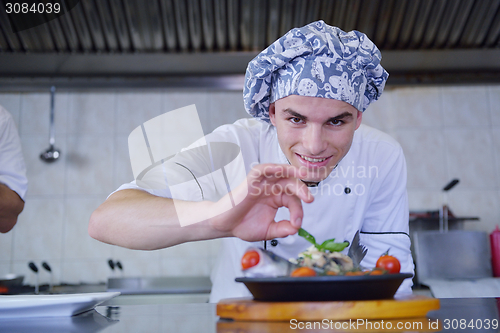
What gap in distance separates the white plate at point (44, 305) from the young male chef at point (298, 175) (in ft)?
0.57

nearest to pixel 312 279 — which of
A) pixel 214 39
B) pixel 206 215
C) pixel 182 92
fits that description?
pixel 206 215

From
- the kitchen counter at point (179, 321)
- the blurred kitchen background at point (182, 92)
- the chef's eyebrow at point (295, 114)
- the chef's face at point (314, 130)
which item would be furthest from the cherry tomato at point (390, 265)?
the blurred kitchen background at point (182, 92)

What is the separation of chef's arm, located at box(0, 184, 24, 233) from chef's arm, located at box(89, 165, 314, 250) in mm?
843

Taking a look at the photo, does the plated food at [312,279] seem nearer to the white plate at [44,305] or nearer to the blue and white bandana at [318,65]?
the white plate at [44,305]

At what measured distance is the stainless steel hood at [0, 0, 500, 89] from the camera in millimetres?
2330

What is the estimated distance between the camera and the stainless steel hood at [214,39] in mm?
2330

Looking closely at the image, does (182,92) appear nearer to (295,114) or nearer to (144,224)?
(295,114)

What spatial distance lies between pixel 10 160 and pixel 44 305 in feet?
3.69

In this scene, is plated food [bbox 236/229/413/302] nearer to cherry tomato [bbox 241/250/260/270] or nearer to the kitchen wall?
cherry tomato [bbox 241/250/260/270]

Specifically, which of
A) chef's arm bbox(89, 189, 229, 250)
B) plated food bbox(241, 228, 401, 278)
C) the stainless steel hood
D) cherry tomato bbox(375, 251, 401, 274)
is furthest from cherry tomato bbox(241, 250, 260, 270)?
the stainless steel hood

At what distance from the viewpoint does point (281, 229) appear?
32.0 inches

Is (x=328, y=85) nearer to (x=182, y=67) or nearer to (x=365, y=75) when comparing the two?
(x=365, y=75)

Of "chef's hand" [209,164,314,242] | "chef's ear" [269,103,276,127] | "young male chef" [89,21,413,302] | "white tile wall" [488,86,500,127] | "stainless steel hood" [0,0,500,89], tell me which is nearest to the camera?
"chef's hand" [209,164,314,242]

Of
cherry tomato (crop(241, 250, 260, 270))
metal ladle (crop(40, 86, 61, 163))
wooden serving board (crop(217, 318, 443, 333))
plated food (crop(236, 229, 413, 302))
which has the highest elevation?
metal ladle (crop(40, 86, 61, 163))
